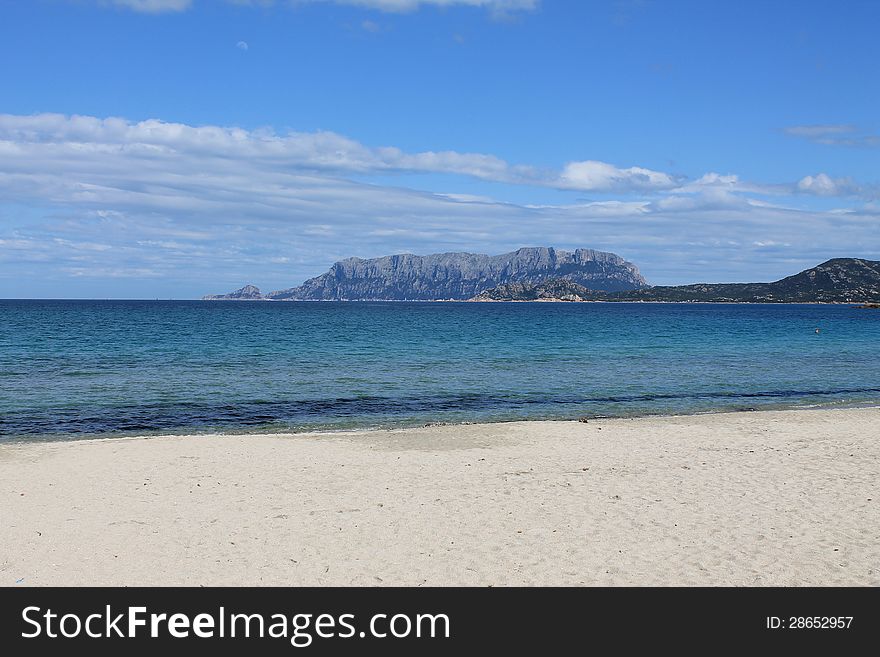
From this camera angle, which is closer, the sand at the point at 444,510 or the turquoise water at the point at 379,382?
the sand at the point at 444,510

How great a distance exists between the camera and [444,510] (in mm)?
13172

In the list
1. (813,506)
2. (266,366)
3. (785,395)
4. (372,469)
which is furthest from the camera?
(266,366)

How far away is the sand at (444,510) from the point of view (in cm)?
1029

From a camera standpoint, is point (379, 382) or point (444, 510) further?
point (379, 382)

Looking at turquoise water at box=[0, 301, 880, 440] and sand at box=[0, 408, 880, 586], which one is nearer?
sand at box=[0, 408, 880, 586]

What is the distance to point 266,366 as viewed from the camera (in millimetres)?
41250

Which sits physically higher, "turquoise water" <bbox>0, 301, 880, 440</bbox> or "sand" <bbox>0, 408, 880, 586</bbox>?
"turquoise water" <bbox>0, 301, 880, 440</bbox>

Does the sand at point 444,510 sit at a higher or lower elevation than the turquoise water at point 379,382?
lower

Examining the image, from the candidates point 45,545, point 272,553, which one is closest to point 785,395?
point 272,553

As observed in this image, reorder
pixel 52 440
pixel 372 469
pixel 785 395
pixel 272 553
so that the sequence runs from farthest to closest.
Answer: pixel 785 395, pixel 52 440, pixel 372 469, pixel 272 553

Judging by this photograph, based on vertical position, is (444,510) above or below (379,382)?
below

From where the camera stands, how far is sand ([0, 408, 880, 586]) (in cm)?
1029

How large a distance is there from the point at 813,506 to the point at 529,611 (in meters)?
7.25

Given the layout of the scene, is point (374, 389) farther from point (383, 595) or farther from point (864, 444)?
point (383, 595)
